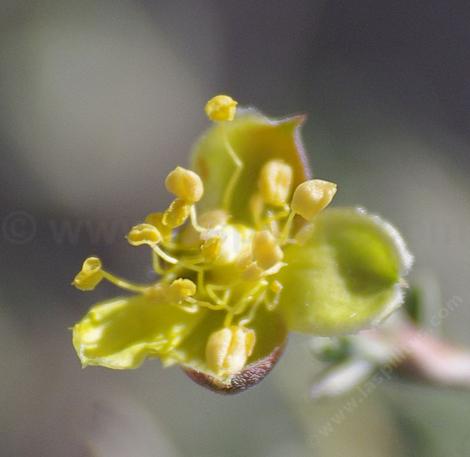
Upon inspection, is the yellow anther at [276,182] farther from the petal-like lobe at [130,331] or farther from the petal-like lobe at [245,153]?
the petal-like lobe at [130,331]

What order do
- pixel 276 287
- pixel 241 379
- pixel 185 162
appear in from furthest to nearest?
pixel 185 162 → pixel 276 287 → pixel 241 379

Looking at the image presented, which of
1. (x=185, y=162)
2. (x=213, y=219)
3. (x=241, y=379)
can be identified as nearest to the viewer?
(x=241, y=379)

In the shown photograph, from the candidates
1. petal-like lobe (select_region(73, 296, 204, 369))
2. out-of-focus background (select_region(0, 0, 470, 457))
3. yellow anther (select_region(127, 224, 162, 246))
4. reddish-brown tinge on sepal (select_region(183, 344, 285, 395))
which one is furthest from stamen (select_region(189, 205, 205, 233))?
out-of-focus background (select_region(0, 0, 470, 457))

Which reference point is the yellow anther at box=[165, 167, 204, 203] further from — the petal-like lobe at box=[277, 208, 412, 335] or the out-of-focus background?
the out-of-focus background

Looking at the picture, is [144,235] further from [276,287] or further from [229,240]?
[276,287]

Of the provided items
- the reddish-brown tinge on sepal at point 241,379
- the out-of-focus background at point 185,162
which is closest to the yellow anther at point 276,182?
the reddish-brown tinge on sepal at point 241,379

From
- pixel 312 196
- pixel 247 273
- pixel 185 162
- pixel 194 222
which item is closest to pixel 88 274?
pixel 194 222
